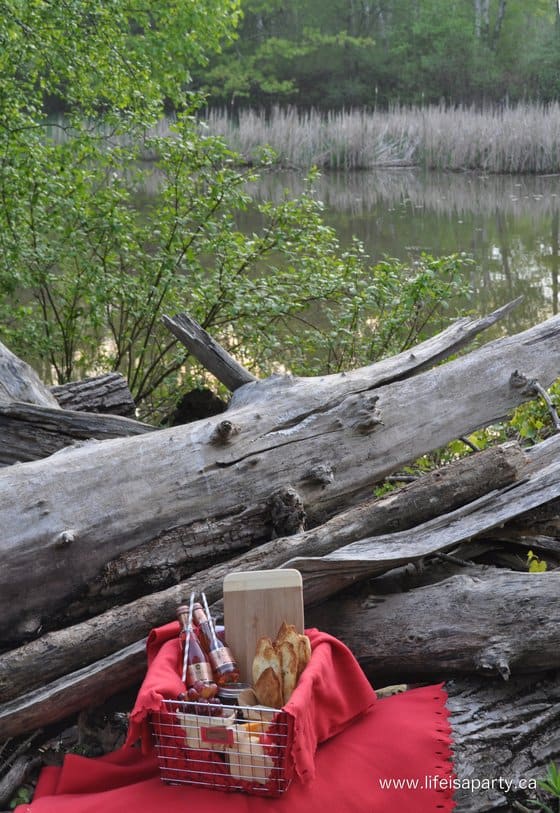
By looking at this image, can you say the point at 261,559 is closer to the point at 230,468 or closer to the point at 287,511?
the point at 287,511

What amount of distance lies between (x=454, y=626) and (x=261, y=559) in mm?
635

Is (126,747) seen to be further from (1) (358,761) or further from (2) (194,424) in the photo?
(2) (194,424)

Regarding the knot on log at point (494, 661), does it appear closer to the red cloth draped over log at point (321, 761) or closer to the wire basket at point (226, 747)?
the red cloth draped over log at point (321, 761)

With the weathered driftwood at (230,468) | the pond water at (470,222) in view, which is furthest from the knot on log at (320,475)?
the pond water at (470,222)

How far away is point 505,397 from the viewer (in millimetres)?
3918

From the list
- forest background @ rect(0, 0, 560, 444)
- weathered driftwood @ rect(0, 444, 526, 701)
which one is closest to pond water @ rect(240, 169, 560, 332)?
forest background @ rect(0, 0, 560, 444)

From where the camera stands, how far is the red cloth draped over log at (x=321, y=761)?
223cm

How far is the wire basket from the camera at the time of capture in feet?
7.23

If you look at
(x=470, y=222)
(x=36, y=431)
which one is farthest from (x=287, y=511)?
(x=470, y=222)

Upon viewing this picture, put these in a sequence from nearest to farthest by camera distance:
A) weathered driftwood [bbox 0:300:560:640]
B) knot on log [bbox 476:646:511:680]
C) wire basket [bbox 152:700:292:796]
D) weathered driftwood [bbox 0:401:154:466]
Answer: wire basket [bbox 152:700:292:796] → knot on log [bbox 476:646:511:680] → weathered driftwood [bbox 0:300:560:640] → weathered driftwood [bbox 0:401:154:466]

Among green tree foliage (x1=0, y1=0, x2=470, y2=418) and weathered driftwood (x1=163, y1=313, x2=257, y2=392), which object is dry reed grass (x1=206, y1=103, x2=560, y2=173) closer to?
green tree foliage (x1=0, y1=0, x2=470, y2=418)

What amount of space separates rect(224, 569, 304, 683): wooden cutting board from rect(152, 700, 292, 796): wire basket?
0.75 ft

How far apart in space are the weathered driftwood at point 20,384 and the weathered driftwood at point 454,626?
1698mm

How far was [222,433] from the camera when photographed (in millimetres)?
3230
